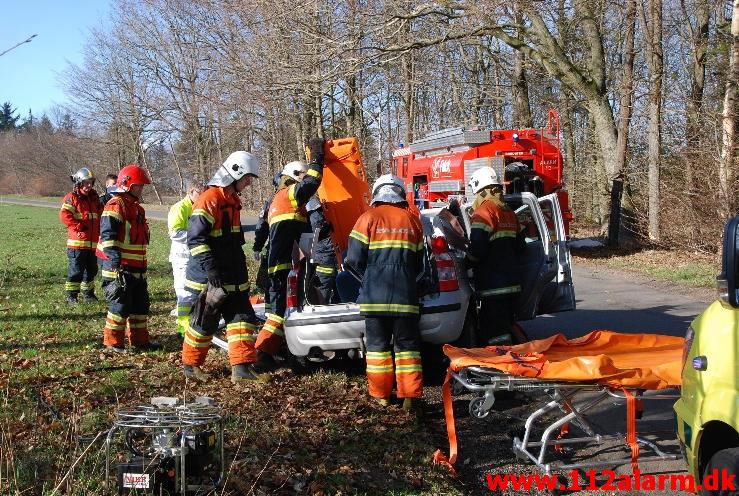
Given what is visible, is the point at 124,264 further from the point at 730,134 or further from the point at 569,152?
the point at 569,152

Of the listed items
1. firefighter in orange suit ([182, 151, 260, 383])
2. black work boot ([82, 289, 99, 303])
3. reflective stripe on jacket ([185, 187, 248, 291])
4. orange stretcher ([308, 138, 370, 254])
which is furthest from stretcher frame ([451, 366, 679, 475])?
black work boot ([82, 289, 99, 303])

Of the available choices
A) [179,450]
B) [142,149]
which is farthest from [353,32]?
[142,149]

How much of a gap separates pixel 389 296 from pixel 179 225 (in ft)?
10.7

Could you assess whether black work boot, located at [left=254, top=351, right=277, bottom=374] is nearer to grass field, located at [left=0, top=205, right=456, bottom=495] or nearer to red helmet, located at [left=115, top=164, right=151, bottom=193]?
grass field, located at [left=0, top=205, right=456, bottom=495]

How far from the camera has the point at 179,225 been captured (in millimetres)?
8078

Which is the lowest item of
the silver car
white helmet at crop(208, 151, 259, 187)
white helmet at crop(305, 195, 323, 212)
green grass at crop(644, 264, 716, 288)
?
green grass at crop(644, 264, 716, 288)

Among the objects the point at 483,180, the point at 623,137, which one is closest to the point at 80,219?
the point at 483,180

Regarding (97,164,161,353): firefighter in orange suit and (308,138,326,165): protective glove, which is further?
(97,164,161,353): firefighter in orange suit

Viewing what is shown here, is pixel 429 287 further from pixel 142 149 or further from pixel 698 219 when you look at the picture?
pixel 142 149

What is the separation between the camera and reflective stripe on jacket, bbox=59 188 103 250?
10953 millimetres

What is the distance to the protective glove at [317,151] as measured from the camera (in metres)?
7.15

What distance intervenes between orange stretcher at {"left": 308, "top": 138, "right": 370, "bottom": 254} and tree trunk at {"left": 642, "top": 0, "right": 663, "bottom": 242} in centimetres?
1045

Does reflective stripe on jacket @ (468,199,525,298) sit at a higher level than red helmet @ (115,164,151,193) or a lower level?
lower

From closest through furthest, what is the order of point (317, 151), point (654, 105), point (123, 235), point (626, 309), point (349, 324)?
point (349, 324) → point (317, 151) → point (123, 235) → point (626, 309) → point (654, 105)
